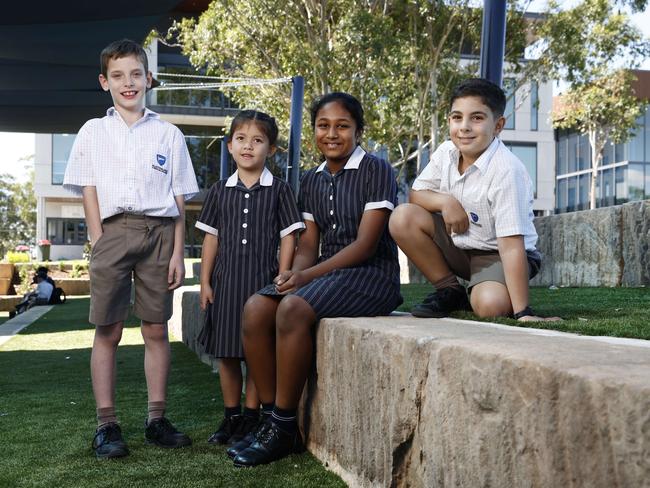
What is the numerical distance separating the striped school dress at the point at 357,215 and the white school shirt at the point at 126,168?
527 mm

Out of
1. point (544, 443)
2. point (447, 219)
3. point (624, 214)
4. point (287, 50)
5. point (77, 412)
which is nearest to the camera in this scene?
point (544, 443)

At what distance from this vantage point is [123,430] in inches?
134

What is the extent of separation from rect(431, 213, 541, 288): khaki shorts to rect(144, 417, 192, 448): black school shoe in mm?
1256

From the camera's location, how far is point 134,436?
3.27m

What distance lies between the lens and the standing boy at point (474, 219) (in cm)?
291

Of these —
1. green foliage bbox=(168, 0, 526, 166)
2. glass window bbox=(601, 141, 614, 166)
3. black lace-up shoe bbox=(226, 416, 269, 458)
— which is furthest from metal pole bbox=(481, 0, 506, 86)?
glass window bbox=(601, 141, 614, 166)

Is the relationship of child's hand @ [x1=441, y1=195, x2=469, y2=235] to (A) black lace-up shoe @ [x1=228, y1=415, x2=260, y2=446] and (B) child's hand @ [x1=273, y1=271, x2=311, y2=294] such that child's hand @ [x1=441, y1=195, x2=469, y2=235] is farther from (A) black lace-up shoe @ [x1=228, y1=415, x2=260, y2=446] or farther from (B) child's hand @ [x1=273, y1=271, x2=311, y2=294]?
(A) black lace-up shoe @ [x1=228, y1=415, x2=260, y2=446]

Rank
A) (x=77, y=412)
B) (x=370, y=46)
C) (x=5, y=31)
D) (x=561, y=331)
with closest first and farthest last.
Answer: (x=561, y=331), (x=77, y=412), (x=5, y=31), (x=370, y=46)

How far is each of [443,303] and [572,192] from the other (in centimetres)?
3722

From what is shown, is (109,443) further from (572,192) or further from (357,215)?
(572,192)

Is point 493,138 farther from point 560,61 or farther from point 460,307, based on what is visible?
point 560,61

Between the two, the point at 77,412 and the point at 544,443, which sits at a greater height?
the point at 544,443

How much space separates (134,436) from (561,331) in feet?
5.98

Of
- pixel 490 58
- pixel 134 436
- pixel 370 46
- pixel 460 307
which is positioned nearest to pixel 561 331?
pixel 460 307
